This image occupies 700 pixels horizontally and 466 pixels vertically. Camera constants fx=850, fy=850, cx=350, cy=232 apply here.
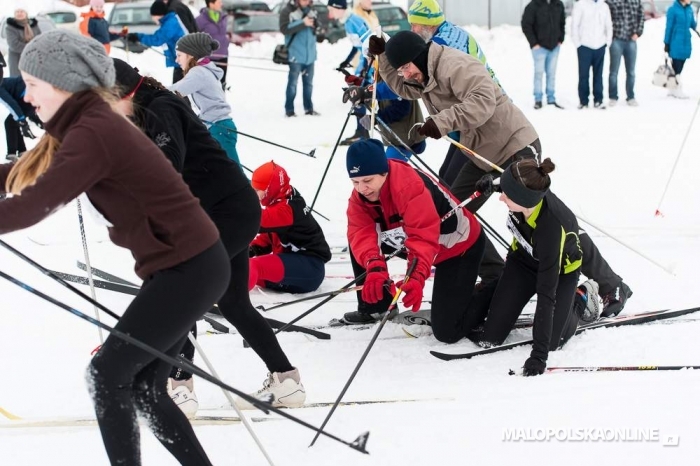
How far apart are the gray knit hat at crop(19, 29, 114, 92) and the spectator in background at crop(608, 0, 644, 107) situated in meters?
9.74

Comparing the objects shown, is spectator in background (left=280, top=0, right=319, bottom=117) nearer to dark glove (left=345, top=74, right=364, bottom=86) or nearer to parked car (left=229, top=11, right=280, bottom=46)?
parked car (left=229, top=11, right=280, bottom=46)

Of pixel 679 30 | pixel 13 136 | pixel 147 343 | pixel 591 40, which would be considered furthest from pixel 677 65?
pixel 147 343

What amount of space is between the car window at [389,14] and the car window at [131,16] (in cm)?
384

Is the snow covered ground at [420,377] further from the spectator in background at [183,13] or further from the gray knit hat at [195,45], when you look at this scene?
the spectator in background at [183,13]

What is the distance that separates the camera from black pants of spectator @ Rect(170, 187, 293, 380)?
3.19m

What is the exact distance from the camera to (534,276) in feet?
14.1

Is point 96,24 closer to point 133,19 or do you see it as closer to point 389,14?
point 133,19

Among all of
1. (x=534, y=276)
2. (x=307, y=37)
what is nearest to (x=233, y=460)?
(x=534, y=276)

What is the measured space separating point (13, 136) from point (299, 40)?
12.6 feet

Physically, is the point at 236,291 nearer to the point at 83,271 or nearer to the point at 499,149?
the point at 499,149

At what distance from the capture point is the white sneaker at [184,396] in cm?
342

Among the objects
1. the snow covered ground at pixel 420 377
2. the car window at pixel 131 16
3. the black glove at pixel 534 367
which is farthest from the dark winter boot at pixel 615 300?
the car window at pixel 131 16

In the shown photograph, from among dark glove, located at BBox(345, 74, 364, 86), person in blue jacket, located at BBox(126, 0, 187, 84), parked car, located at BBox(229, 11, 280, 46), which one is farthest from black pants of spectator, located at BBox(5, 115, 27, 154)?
parked car, located at BBox(229, 11, 280, 46)

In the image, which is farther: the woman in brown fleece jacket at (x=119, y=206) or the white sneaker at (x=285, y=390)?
the white sneaker at (x=285, y=390)
